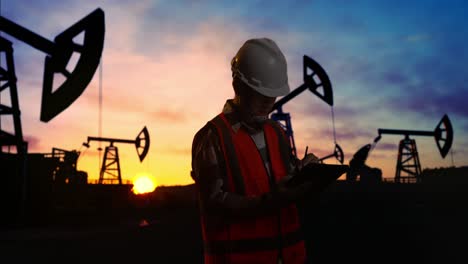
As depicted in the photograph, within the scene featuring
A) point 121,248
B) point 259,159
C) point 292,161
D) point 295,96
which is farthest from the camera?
point 295,96

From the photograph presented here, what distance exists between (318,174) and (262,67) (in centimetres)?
60

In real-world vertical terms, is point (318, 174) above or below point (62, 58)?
below

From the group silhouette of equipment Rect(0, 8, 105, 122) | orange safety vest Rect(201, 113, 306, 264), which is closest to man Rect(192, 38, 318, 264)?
orange safety vest Rect(201, 113, 306, 264)

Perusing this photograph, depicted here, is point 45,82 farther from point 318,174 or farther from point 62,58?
point 318,174

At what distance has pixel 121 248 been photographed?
846cm

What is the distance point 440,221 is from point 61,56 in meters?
10.6

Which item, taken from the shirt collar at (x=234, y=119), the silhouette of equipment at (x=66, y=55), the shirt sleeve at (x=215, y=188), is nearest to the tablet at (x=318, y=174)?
the shirt sleeve at (x=215, y=188)

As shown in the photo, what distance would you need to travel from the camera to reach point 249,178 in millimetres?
1855

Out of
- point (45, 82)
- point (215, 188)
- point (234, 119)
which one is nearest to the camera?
point (215, 188)

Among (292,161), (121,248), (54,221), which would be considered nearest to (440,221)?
(121,248)

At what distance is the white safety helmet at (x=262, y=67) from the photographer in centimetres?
198

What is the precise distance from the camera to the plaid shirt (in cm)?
176

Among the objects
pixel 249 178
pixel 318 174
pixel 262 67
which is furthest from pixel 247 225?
pixel 262 67

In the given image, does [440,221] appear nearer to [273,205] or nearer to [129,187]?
[273,205]
